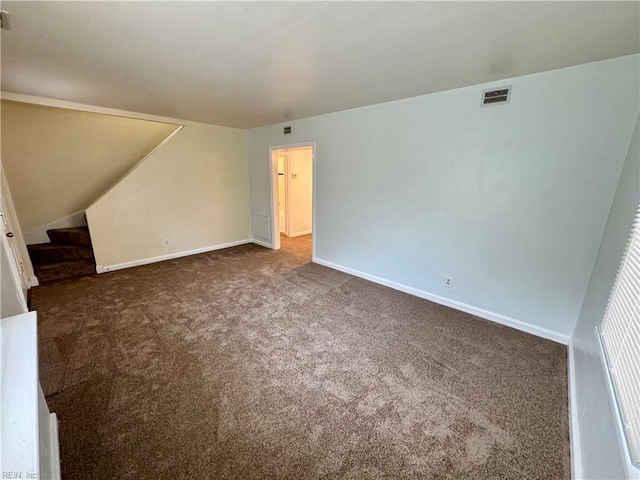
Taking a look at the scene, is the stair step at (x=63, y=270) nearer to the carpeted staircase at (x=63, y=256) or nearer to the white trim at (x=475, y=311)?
the carpeted staircase at (x=63, y=256)

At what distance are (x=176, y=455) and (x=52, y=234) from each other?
438cm

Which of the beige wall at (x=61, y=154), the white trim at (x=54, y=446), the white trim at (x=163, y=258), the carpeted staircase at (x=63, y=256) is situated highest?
the beige wall at (x=61, y=154)

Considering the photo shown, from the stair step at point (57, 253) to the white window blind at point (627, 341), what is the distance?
17.6ft

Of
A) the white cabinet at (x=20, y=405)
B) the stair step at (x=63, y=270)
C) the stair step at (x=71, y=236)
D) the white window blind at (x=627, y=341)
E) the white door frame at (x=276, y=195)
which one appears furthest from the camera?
the white door frame at (x=276, y=195)

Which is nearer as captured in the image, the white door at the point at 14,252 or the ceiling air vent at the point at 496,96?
the ceiling air vent at the point at 496,96

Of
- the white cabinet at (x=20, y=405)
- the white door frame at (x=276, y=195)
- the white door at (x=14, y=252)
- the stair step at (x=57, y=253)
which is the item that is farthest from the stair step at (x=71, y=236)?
the white cabinet at (x=20, y=405)

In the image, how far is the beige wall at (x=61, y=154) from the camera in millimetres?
3547

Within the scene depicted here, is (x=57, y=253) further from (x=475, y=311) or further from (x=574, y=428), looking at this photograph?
(x=574, y=428)

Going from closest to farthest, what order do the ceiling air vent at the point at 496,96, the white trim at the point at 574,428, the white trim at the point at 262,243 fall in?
the white trim at the point at 574,428, the ceiling air vent at the point at 496,96, the white trim at the point at 262,243

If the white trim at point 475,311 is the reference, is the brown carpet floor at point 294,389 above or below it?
below

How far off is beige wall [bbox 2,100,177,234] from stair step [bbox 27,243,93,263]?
2.02 ft

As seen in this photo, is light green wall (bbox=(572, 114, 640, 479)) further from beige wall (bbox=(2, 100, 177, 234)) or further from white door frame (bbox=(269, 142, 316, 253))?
beige wall (bbox=(2, 100, 177, 234))

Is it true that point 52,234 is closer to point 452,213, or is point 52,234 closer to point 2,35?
point 2,35

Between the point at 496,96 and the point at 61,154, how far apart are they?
5.88 m
